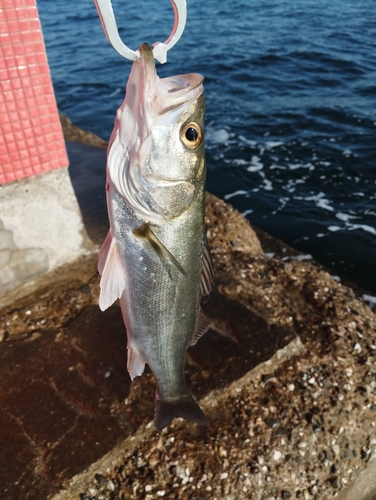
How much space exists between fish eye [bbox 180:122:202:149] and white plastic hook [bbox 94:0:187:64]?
34 centimetres

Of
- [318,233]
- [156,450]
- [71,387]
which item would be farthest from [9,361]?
[318,233]

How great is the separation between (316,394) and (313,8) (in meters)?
23.9

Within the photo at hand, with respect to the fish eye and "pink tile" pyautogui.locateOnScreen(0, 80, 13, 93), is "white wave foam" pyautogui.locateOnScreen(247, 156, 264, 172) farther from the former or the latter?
the fish eye

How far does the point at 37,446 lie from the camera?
3834 millimetres

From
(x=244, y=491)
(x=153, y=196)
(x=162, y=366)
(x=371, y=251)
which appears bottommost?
(x=371, y=251)

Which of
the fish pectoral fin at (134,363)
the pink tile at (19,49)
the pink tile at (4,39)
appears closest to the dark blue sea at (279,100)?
the fish pectoral fin at (134,363)

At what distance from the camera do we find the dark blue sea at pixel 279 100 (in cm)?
953

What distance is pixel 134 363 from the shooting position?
117 inches

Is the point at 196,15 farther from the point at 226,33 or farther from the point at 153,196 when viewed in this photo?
the point at 153,196

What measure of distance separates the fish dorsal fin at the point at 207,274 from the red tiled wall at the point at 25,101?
2.92 m

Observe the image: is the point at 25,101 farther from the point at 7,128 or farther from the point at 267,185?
the point at 267,185

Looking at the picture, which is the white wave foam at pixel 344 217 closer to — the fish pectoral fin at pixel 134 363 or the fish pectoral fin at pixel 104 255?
the fish pectoral fin at pixel 134 363

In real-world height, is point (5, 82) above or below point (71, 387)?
above

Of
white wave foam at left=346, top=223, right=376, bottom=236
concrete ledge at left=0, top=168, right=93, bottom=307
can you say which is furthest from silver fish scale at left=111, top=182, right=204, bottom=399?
white wave foam at left=346, top=223, right=376, bottom=236
